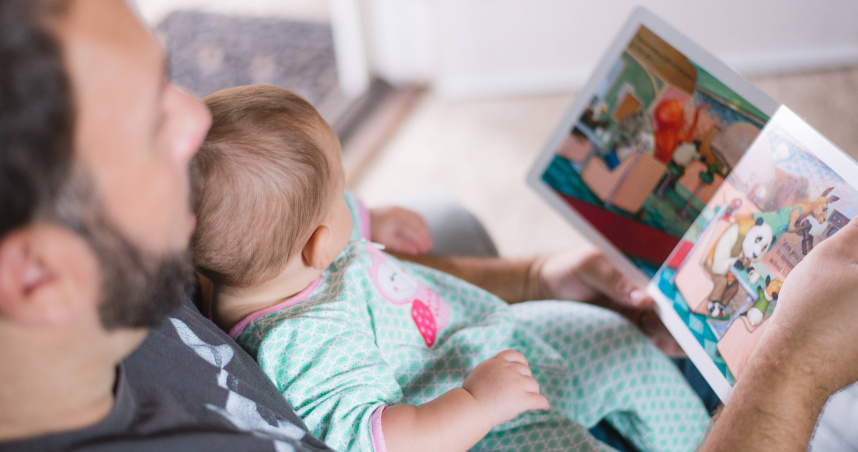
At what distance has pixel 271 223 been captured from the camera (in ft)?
2.55

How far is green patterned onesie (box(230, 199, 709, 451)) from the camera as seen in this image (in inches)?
30.4

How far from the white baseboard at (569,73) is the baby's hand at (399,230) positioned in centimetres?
143

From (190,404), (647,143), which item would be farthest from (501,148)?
(190,404)

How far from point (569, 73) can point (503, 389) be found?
6.50 ft

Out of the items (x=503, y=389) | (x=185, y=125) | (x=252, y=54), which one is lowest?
(x=252, y=54)

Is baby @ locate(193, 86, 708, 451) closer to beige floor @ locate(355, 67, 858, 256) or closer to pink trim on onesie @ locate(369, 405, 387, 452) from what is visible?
pink trim on onesie @ locate(369, 405, 387, 452)

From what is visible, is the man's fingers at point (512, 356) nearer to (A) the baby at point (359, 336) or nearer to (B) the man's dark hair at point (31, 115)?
(A) the baby at point (359, 336)

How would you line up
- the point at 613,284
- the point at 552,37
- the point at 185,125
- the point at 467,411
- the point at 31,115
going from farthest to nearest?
1. the point at 552,37
2. the point at 613,284
3. the point at 467,411
4. the point at 185,125
5. the point at 31,115

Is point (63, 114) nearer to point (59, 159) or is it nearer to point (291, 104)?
point (59, 159)

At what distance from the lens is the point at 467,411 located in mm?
773

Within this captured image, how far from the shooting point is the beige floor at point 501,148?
206 cm

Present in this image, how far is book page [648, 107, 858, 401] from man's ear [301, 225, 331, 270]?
0.56 metres

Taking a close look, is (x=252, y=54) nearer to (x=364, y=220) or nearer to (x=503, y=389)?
(x=364, y=220)

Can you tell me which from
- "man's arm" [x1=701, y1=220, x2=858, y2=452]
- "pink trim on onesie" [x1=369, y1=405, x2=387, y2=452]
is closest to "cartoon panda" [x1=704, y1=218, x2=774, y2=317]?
"man's arm" [x1=701, y1=220, x2=858, y2=452]
